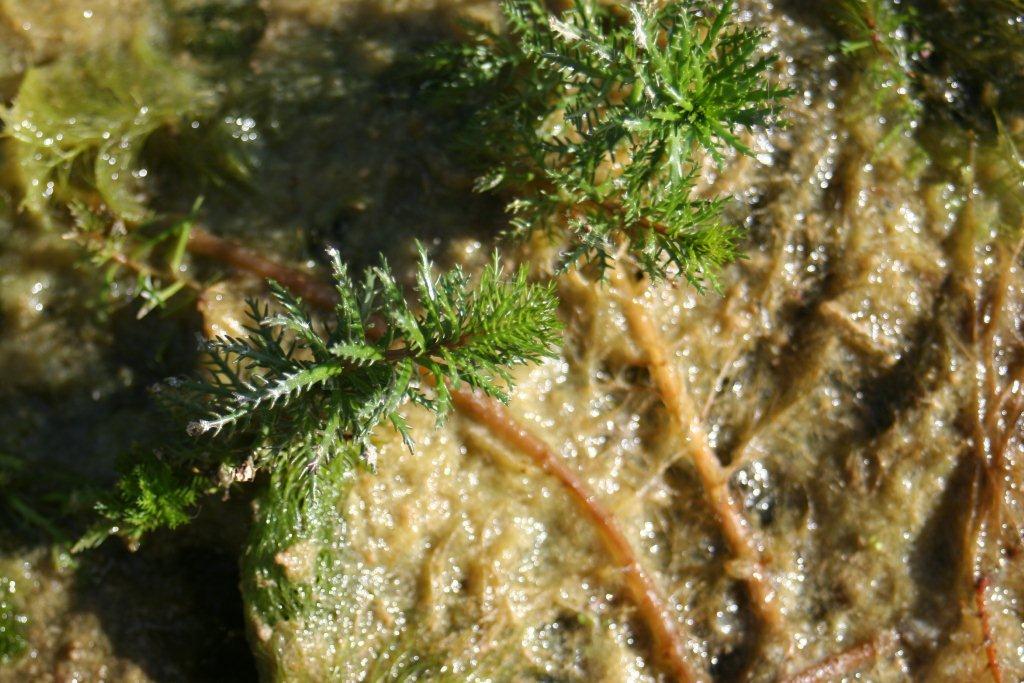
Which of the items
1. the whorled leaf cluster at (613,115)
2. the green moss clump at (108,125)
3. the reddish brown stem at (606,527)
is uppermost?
the green moss clump at (108,125)

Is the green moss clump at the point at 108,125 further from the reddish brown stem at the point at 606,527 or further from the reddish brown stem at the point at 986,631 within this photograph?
the reddish brown stem at the point at 986,631

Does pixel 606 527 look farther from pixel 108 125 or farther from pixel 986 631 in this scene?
pixel 108 125

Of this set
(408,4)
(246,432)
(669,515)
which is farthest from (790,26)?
(246,432)

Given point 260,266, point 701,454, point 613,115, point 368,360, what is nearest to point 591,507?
point 701,454

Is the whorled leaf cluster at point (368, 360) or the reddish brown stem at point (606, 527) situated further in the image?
the reddish brown stem at point (606, 527)

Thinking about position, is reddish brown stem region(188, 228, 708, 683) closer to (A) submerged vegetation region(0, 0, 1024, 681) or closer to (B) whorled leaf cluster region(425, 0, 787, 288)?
(A) submerged vegetation region(0, 0, 1024, 681)

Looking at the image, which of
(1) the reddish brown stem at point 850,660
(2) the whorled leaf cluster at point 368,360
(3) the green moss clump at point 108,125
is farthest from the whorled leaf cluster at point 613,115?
(1) the reddish brown stem at point 850,660
